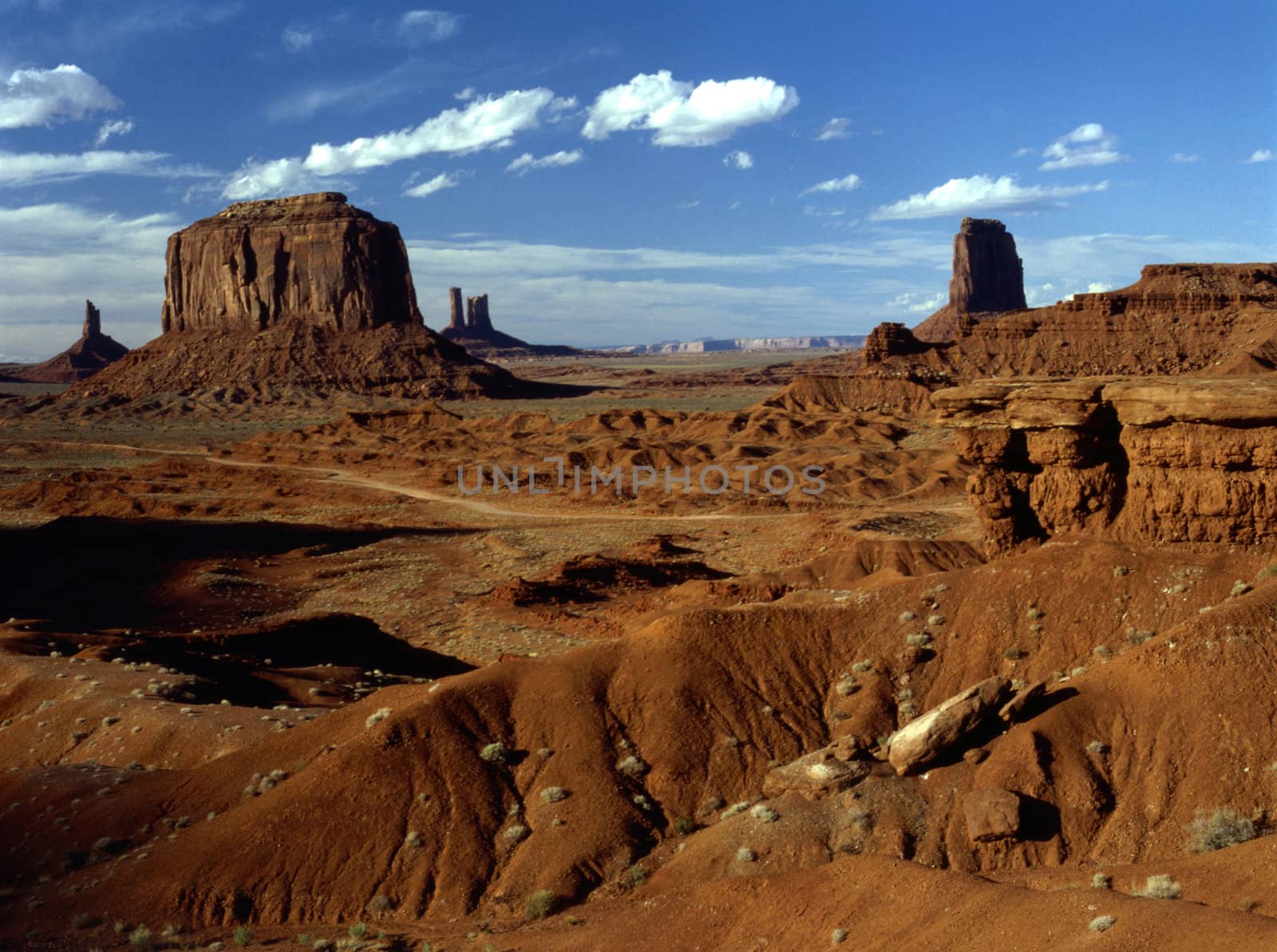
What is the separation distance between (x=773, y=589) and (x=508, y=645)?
7.97 m

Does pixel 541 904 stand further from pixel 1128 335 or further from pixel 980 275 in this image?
pixel 980 275

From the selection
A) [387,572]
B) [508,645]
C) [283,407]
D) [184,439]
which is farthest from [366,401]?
[508,645]

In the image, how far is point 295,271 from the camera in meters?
138

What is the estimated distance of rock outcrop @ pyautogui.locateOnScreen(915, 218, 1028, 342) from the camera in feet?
590

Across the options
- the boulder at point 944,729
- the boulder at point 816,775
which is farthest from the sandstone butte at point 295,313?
the boulder at point 944,729

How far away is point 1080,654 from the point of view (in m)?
16.7

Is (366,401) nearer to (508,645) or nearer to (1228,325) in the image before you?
(1228,325)

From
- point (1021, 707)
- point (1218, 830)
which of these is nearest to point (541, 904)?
point (1021, 707)

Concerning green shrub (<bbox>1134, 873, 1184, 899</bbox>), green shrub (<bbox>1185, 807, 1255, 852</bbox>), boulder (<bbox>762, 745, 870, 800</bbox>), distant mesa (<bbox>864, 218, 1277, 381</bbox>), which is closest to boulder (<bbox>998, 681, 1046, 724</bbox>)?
boulder (<bbox>762, 745, 870, 800</bbox>)

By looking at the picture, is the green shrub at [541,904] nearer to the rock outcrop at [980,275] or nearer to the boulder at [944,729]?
the boulder at [944,729]

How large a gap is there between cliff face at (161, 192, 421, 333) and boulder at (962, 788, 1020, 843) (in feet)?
437

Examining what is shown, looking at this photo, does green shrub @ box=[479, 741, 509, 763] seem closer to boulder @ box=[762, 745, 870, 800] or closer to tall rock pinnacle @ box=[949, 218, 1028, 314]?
boulder @ box=[762, 745, 870, 800]

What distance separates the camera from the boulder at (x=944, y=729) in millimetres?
14312

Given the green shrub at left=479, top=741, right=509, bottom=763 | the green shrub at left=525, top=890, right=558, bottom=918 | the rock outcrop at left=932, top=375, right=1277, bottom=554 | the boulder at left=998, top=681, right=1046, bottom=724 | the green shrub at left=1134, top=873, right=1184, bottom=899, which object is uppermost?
the rock outcrop at left=932, top=375, right=1277, bottom=554
